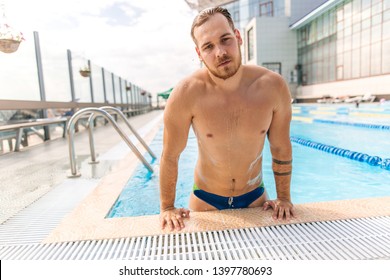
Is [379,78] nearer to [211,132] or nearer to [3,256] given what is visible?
[211,132]

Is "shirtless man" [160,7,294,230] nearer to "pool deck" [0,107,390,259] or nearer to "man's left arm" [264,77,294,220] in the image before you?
"man's left arm" [264,77,294,220]

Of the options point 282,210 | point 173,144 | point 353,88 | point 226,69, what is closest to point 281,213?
point 282,210

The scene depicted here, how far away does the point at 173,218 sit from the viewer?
170 cm

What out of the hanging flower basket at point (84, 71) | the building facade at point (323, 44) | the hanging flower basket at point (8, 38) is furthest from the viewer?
the building facade at point (323, 44)

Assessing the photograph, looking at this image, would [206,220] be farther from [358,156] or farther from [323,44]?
[323,44]

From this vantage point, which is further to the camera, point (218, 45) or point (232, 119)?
point (232, 119)

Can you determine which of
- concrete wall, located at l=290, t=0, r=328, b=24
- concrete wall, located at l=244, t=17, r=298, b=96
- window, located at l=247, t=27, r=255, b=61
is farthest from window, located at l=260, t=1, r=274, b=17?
concrete wall, located at l=244, t=17, r=298, b=96

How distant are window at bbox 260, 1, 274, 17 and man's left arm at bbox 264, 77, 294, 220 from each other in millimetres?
31916

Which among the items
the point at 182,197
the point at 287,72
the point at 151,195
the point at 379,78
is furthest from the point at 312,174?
the point at 287,72

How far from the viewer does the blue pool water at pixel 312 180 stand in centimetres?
336

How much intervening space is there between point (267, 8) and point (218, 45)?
32.6m

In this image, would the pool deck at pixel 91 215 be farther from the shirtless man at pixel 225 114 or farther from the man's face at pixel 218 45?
the man's face at pixel 218 45

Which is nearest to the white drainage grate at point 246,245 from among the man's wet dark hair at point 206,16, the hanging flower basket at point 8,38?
the man's wet dark hair at point 206,16

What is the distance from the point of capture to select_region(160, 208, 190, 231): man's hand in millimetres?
1666
